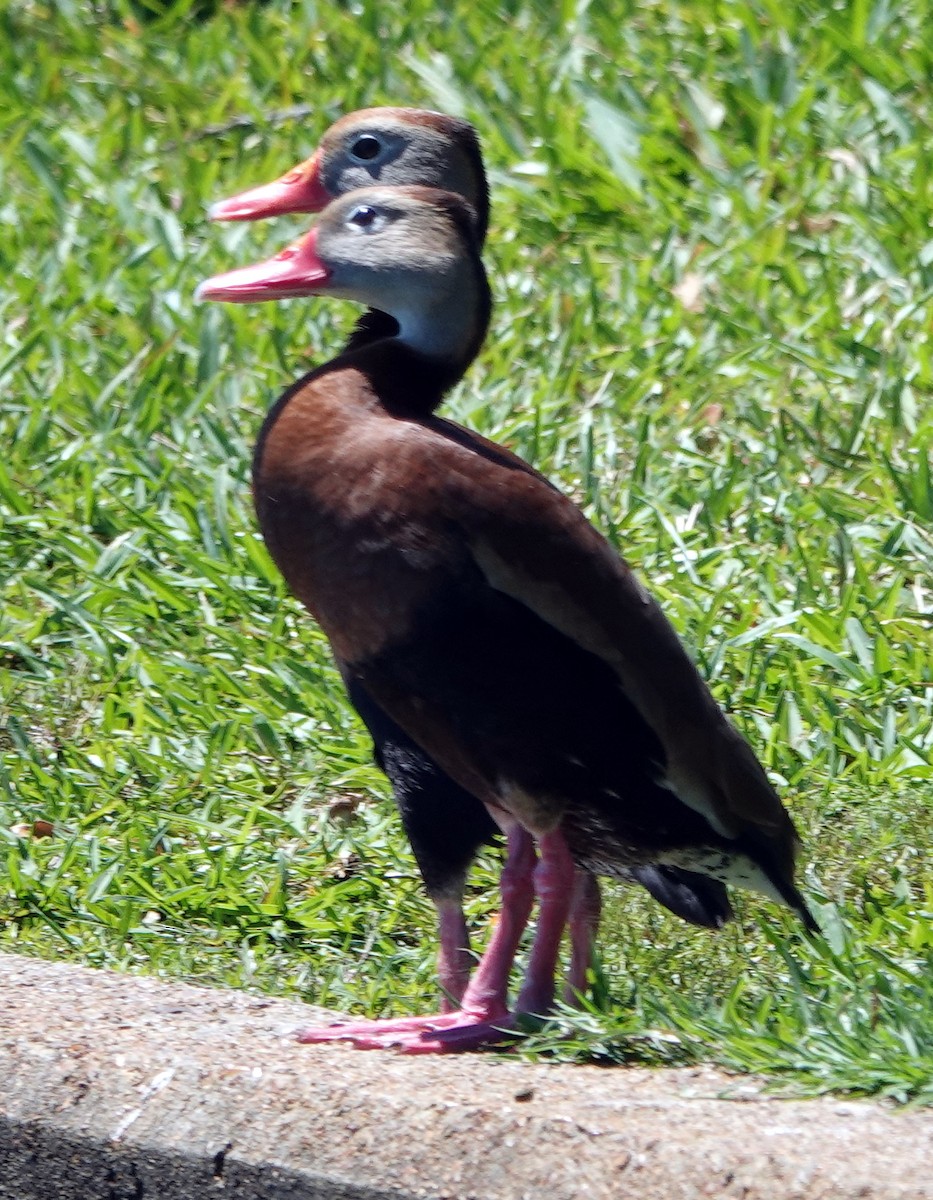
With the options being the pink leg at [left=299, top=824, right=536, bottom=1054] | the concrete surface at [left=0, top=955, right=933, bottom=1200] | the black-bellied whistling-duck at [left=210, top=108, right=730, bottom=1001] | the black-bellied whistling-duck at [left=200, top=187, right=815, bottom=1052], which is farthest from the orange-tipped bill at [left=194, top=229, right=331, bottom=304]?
the concrete surface at [left=0, top=955, right=933, bottom=1200]

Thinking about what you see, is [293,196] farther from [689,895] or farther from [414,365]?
[689,895]

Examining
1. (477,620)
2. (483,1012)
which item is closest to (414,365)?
(477,620)

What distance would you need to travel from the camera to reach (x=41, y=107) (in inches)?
266

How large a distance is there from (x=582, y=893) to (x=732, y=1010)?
0.36 metres

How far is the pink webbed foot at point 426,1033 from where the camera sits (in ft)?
9.47

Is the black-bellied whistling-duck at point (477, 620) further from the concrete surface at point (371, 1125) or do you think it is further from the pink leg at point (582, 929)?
the concrete surface at point (371, 1125)

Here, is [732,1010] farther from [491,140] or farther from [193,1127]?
[491,140]

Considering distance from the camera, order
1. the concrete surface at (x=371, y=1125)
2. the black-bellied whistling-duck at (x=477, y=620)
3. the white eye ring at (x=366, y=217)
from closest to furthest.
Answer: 1. the concrete surface at (x=371, y=1125)
2. the black-bellied whistling-duck at (x=477, y=620)
3. the white eye ring at (x=366, y=217)

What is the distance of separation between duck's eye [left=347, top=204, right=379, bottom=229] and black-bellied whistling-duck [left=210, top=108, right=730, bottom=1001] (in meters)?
0.07

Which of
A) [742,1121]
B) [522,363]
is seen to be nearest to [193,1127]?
[742,1121]

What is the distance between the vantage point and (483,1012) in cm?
294

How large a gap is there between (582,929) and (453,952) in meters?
0.22

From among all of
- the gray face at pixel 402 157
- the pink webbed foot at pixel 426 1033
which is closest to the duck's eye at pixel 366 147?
the gray face at pixel 402 157

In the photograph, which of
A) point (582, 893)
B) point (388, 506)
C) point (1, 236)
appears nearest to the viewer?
point (388, 506)
